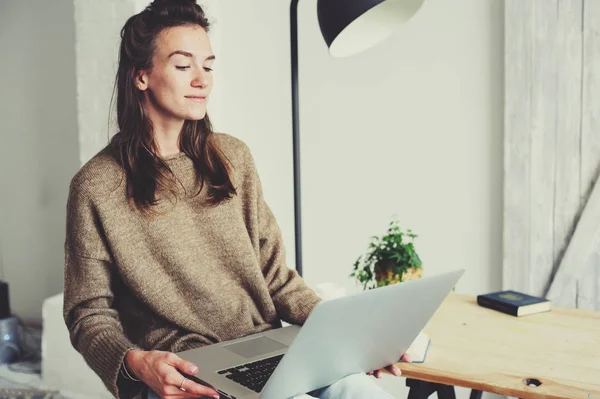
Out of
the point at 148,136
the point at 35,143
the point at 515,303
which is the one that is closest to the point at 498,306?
the point at 515,303

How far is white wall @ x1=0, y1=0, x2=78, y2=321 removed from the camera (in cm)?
308

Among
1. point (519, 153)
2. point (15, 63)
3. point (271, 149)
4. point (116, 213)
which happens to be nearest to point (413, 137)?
point (519, 153)

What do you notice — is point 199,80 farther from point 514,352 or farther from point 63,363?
point 63,363

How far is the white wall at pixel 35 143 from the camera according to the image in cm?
308

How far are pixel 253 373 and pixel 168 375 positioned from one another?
6.6 inches

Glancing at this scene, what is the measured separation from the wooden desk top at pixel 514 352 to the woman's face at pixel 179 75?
76 cm

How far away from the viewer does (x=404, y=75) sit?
243cm

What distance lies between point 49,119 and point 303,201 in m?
1.34

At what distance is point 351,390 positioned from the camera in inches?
50.8

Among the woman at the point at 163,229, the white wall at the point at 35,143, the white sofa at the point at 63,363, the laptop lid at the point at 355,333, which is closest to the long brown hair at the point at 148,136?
the woman at the point at 163,229

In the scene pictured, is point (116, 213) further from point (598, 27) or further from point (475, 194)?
point (598, 27)

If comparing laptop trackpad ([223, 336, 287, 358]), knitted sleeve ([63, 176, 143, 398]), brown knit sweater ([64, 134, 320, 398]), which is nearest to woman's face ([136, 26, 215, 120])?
brown knit sweater ([64, 134, 320, 398])

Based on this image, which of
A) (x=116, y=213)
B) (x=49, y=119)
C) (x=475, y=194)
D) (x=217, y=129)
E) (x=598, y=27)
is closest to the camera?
(x=116, y=213)

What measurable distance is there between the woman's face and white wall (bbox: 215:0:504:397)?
1076 mm
